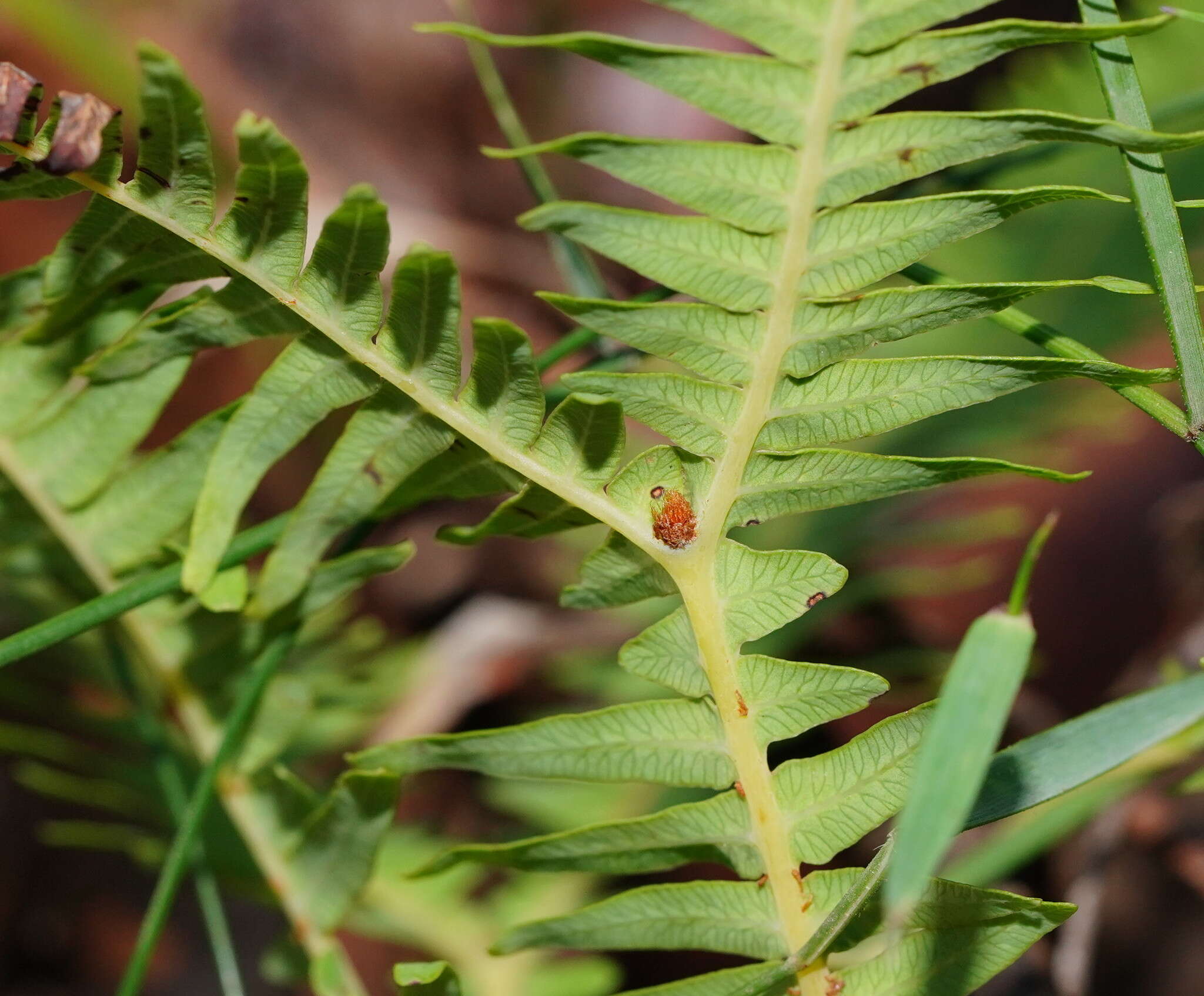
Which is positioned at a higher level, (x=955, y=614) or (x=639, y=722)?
(x=639, y=722)

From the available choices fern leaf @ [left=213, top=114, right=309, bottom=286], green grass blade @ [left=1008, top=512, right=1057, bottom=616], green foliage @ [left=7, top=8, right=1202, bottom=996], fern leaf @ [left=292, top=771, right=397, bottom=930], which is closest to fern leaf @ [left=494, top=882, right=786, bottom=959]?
green foliage @ [left=7, top=8, right=1202, bottom=996]

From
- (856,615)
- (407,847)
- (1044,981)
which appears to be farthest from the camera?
(856,615)

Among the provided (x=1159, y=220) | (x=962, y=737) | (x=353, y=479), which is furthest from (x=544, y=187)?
(x=962, y=737)

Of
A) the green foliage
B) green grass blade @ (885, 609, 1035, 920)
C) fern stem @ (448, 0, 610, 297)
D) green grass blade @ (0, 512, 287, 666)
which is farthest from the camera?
fern stem @ (448, 0, 610, 297)

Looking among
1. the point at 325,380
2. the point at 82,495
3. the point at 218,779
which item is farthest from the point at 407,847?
the point at 325,380

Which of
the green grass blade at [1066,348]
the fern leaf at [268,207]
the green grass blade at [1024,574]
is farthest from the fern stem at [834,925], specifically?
the fern leaf at [268,207]

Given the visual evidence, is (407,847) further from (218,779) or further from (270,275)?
(270,275)

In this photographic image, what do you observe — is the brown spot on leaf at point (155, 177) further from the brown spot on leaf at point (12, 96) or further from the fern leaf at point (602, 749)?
the fern leaf at point (602, 749)

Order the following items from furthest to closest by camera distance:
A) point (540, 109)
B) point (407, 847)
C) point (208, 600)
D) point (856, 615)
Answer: point (540, 109) → point (856, 615) → point (407, 847) → point (208, 600)

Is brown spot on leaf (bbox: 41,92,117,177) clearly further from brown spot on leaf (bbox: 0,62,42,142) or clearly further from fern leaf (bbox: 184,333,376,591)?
fern leaf (bbox: 184,333,376,591)

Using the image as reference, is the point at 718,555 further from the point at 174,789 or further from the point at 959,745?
the point at 174,789
